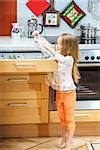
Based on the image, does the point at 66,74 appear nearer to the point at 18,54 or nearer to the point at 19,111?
the point at 18,54

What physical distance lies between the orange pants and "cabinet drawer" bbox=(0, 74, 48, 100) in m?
0.25

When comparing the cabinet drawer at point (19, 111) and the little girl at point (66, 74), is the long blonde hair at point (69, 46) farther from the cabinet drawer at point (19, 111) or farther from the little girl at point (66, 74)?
the cabinet drawer at point (19, 111)

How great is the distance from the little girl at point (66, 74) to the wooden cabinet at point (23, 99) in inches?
9.7

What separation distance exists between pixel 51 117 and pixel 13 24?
3.28 feet

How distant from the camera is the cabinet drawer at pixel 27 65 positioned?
8.67 ft

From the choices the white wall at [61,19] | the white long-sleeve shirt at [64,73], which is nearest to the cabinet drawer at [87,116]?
the white long-sleeve shirt at [64,73]

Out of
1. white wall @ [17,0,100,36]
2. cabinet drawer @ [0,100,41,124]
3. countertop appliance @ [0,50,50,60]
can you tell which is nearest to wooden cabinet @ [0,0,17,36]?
white wall @ [17,0,100,36]

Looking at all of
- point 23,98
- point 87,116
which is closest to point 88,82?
point 87,116

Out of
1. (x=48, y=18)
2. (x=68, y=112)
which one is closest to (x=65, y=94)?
(x=68, y=112)

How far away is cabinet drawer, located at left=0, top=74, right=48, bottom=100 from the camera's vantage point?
317 cm

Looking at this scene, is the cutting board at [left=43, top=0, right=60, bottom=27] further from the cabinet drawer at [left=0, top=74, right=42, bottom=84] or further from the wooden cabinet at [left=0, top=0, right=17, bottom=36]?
the cabinet drawer at [left=0, top=74, right=42, bottom=84]

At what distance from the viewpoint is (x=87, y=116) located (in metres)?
3.34

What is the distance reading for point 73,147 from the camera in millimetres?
3191

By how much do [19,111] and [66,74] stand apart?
0.60m
